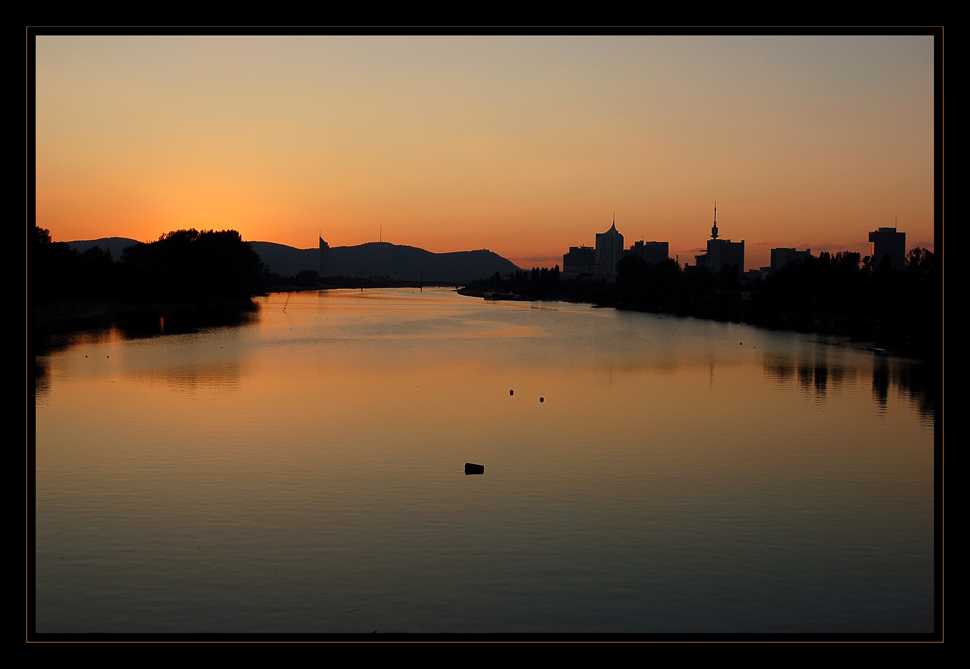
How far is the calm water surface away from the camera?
877 cm

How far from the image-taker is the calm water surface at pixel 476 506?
8.77m

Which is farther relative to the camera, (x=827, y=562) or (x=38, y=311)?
(x=38, y=311)

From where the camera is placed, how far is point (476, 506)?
12.4 m

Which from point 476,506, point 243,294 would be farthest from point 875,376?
point 243,294

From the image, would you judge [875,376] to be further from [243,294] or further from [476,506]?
[243,294]

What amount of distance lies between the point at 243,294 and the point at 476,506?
8108cm

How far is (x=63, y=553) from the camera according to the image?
1021 centimetres

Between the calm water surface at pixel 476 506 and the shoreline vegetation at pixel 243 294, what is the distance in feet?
75.5

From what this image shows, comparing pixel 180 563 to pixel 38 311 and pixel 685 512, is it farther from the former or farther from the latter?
pixel 38 311
